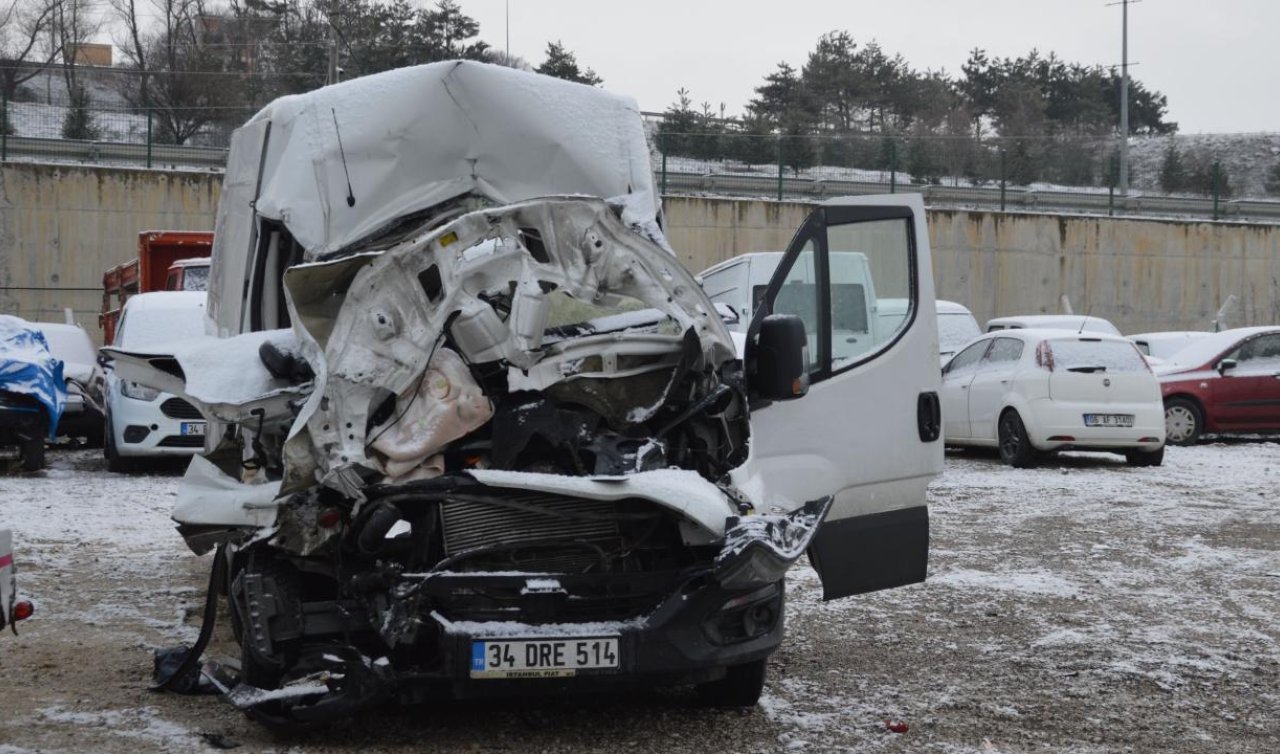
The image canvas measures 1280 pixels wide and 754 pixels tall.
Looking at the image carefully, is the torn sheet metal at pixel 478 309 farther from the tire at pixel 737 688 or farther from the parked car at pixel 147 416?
the parked car at pixel 147 416

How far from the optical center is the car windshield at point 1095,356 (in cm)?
1526

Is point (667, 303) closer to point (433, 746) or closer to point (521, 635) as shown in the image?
point (521, 635)

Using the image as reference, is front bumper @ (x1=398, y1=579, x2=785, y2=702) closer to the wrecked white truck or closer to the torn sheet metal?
the wrecked white truck

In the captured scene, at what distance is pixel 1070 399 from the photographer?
15.1 metres

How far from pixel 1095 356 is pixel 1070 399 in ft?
2.02

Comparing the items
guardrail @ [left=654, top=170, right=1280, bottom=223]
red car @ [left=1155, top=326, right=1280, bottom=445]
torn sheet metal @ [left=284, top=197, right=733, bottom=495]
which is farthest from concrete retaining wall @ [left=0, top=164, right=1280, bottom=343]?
torn sheet metal @ [left=284, top=197, right=733, bottom=495]

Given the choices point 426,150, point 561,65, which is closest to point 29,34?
point 561,65

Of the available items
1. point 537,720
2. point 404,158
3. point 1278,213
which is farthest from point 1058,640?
point 1278,213

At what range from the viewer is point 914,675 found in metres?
6.50

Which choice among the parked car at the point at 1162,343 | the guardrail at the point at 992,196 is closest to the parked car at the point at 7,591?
the parked car at the point at 1162,343

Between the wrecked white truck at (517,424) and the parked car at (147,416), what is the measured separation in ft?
26.1

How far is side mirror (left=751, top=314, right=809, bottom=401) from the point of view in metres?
5.73

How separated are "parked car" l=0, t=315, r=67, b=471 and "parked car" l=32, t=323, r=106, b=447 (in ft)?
6.55

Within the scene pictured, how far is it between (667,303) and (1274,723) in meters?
2.87
